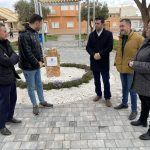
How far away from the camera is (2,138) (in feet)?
14.1

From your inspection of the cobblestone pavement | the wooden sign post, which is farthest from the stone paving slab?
the wooden sign post

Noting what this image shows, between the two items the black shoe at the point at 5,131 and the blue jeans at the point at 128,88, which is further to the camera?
the blue jeans at the point at 128,88

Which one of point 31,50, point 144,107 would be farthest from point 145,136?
point 31,50

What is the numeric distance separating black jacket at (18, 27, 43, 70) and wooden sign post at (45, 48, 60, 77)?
8.52ft

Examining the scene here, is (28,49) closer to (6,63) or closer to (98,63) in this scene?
(6,63)

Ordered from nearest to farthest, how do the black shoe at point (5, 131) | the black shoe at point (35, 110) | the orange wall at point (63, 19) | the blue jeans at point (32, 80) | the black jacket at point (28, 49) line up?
the black shoe at point (5, 131), the black jacket at point (28, 49), the blue jeans at point (32, 80), the black shoe at point (35, 110), the orange wall at point (63, 19)

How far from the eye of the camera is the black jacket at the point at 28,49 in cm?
480

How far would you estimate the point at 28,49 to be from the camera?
15.7ft

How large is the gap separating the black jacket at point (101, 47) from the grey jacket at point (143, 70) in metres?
1.30

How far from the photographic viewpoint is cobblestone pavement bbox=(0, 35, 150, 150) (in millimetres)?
4012

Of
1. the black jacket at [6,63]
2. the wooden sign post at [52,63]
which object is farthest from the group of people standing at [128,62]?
the wooden sign post at [52,63]

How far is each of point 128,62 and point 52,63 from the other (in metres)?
3.41

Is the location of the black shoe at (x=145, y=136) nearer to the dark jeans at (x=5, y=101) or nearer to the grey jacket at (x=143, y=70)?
the grey jacket at (x=143, y=70)

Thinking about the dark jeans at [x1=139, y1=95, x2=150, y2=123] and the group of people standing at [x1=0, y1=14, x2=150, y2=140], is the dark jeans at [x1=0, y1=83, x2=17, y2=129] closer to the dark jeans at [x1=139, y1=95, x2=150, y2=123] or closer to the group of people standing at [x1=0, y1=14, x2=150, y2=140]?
the group of people standing at [x1=0, y1=14, x2=150, y2=140]
